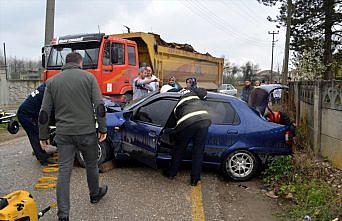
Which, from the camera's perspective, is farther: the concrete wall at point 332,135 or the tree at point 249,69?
the tree at point 249,69

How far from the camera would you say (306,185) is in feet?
17.4

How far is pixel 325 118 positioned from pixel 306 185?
1.86m

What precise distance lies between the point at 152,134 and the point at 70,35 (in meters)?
5.44

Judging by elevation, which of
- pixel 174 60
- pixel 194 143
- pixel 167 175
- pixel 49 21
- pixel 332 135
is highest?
pixel 49 21

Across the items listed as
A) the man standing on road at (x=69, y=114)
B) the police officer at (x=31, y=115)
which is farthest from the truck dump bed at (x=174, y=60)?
the man standing on road at (x=69, y=114)

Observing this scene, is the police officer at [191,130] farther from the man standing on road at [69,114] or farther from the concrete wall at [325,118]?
the concrete wall at [325,118]

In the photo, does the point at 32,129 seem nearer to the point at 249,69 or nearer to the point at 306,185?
the point at 306,185

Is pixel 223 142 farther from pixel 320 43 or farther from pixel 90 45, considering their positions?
pixel 320 43

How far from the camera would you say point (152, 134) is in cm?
584

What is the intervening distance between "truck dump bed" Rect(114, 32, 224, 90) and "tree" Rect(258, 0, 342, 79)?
7.15 metres

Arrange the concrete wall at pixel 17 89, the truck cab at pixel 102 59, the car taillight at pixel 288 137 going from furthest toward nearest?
the concrete wall at pixel 17 89
the truck cab at pixel 102 59
the car taillight at pixel 288 137

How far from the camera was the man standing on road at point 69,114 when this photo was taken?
4074 millimetres

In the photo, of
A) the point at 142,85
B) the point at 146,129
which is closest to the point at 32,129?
the point at 146,129

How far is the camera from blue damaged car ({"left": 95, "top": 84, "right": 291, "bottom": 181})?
19.6 feet
